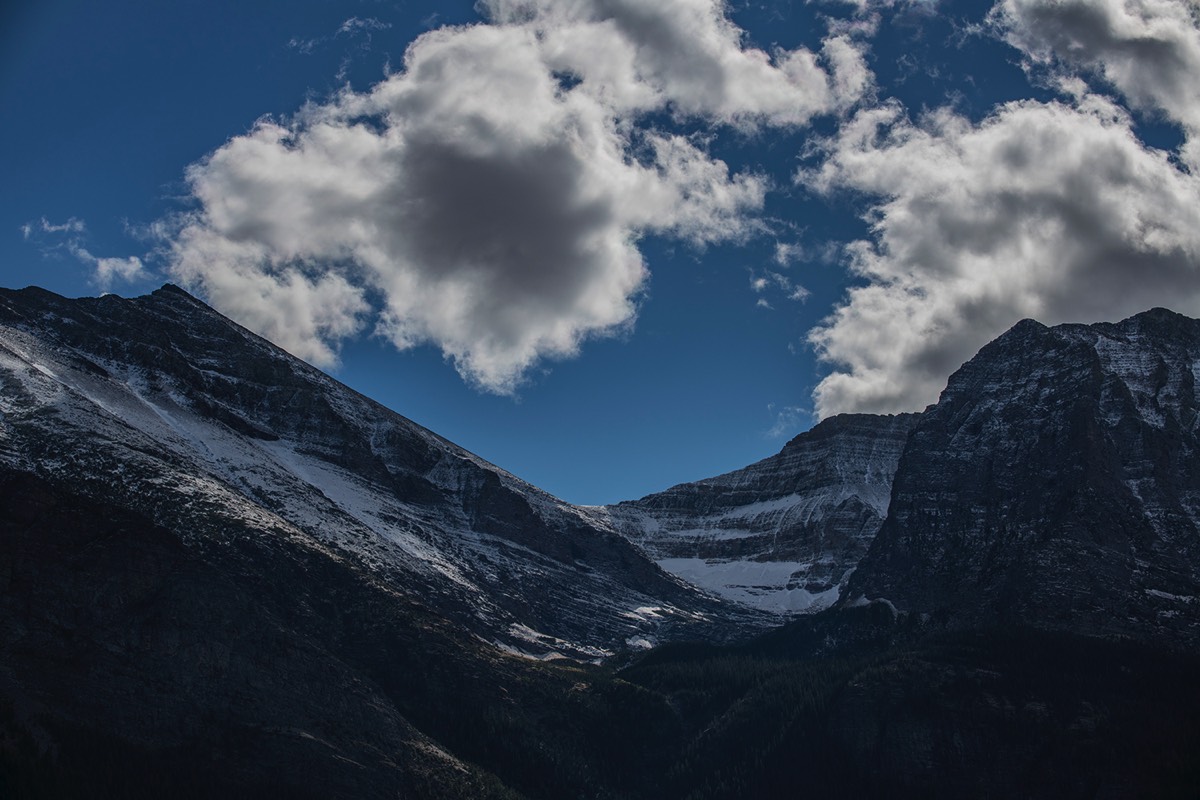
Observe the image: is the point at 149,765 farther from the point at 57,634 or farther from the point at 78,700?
the point at 57,634

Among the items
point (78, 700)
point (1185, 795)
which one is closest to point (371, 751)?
point (78, 700)

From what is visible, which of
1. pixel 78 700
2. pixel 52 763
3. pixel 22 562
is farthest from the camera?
pixel 22 562

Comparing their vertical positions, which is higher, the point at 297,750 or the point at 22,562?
the point at 22,562

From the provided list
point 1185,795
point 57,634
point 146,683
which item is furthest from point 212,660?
point 1185,795

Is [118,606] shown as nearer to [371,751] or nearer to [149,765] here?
[149,765]

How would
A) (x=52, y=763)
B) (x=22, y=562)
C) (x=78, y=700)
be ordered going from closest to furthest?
(x=52, y=763), (x=78, y=700), (x=22, y=562)

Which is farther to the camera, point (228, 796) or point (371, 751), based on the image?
point (371, 751)

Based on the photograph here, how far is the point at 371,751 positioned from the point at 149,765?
113 feet

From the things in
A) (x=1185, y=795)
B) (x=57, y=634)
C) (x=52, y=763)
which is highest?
(x=1185, y=795)

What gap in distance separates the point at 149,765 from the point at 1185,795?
524 ft

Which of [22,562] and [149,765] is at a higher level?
[22,562]

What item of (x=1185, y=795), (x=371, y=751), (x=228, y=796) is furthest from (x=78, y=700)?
(x=1185, y=795)

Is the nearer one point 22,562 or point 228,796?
point 228,796

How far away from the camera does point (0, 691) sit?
17700 centimetres
